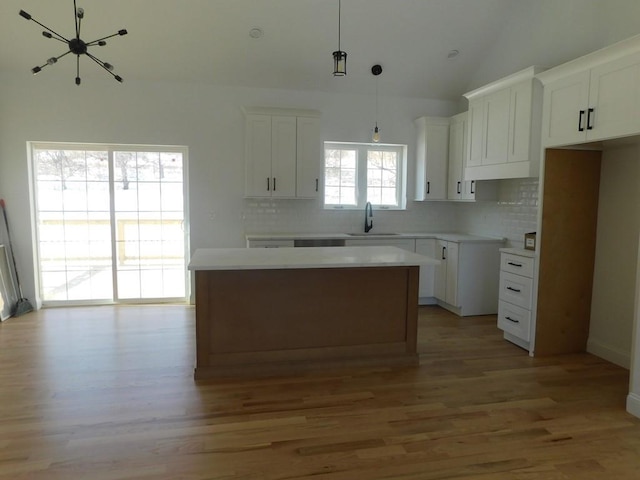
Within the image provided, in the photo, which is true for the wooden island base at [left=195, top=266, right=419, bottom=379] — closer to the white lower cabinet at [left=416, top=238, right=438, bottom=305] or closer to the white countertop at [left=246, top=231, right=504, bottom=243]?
the white countertop at [left=246, top=231, right=504, bottom=243]

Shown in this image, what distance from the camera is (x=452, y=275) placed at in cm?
511

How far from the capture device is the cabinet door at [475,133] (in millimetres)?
4699

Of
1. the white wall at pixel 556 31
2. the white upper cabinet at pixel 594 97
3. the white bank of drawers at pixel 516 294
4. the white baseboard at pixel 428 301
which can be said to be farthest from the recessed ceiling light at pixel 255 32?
the white baseboard at pixel 428 301

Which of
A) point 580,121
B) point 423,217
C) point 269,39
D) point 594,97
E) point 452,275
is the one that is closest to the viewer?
point 594,97

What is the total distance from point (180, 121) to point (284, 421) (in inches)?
154

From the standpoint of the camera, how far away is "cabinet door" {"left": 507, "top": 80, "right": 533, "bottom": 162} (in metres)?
3.99

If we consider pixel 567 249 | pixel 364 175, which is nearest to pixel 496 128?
pixel 567 249

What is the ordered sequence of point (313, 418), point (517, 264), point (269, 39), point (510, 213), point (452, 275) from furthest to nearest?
point (452, 275)
point (510, 213)
point (269, 39)
point (517, 264)
point (313, 418)

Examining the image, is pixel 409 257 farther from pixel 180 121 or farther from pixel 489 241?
pixel 180 121

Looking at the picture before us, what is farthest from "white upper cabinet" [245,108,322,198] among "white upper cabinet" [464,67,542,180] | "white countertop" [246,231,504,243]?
"white upper cabinet" [464,67,542,180]

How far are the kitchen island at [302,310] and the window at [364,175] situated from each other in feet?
7.42

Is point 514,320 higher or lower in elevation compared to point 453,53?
lower

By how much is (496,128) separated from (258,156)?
2655mm

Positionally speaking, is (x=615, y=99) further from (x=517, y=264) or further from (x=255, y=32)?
(x=255, y=32)
